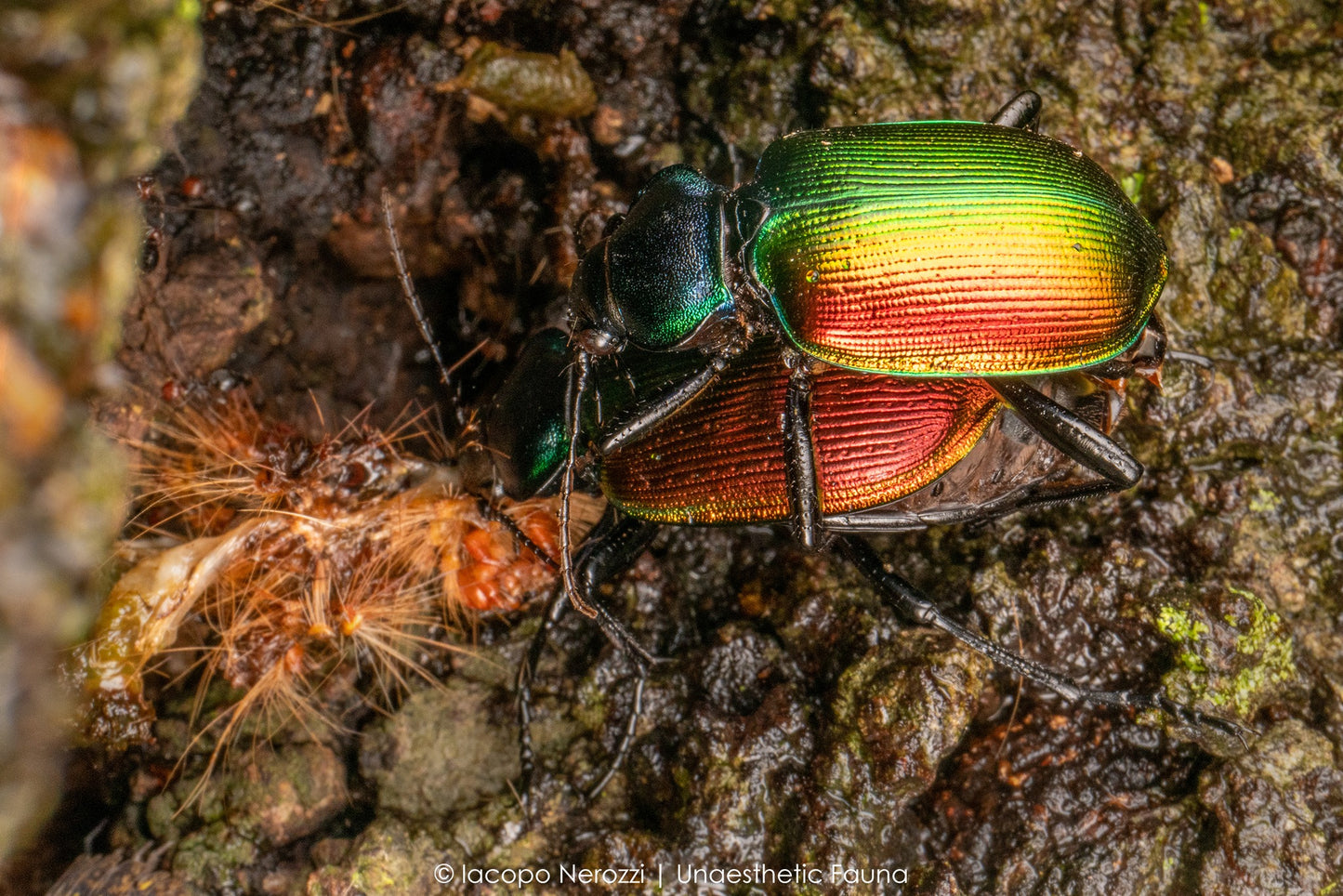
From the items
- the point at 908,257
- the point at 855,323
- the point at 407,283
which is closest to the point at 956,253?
the point at 908,257

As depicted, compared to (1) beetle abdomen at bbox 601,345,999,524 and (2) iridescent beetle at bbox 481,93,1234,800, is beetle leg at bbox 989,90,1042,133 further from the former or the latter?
(1) beetle abdomen at bbox 601,345,999,524

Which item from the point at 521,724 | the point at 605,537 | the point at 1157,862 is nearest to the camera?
the point at 1157,862

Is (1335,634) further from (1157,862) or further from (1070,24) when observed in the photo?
(1070,24)

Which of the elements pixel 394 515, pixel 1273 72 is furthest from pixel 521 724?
pixel 1273 72

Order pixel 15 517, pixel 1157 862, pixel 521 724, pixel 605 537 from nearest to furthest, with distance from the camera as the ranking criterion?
1. pixel 15 517
2. pixel 1157 862
3. pixel 521 724
4. pixel 605 537

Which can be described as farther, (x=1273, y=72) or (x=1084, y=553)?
(x=1273, y=72)

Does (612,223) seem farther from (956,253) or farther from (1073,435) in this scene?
(1073,435)

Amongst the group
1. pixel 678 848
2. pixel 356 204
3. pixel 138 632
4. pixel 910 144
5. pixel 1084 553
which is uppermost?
pixel 910 144
